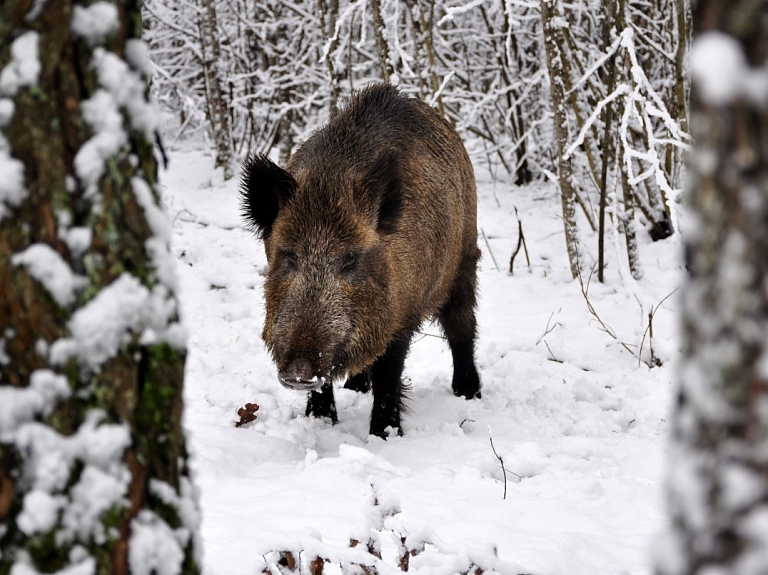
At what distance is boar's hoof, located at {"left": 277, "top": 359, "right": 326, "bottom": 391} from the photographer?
3.50 meters

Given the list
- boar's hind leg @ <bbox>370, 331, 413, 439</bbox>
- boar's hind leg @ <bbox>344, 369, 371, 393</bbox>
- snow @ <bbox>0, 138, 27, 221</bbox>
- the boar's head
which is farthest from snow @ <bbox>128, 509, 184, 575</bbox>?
boar's hind leg @ <bbox>344, 369, 371, 393</bbox>

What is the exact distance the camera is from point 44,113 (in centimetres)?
125

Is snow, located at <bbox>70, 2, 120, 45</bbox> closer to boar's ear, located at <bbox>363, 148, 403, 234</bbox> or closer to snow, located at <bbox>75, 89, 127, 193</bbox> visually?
snow, located at <bbox>75, 89, 127, 193</bbox>

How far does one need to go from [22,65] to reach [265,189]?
294cm

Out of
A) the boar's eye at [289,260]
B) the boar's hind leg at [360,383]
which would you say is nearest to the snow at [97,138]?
the boar's eye at [289,260]

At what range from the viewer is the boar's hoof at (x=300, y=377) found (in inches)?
138

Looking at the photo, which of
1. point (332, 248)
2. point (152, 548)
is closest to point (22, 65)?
point (152, 548)

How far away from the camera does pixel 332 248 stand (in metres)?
4.04

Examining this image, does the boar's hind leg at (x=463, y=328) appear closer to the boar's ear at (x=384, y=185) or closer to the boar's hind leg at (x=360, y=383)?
the boar's hind leg at (x=360, y=383)

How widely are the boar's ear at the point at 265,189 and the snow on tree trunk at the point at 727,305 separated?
3346mm

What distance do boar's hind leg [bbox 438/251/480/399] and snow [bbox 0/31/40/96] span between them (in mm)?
→ 4281

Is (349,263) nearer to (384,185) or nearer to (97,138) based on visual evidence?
(384,185)

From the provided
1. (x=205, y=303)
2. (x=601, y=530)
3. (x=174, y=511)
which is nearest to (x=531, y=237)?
(x=205, y=303)

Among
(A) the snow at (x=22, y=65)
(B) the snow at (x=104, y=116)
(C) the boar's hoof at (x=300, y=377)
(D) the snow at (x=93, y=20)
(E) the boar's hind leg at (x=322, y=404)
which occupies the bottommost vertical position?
(E) the boar's hind leg at (x=322, y=404)
